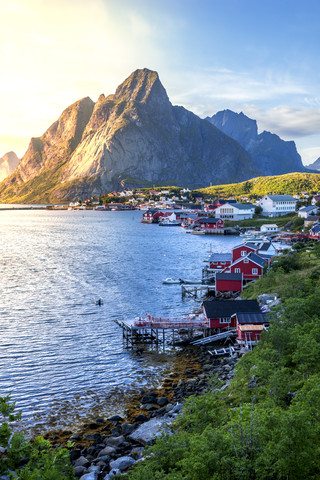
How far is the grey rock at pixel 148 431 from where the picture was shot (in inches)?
874

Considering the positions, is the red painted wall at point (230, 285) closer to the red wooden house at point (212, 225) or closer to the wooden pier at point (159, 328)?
the wooden pier at point (159, 328)

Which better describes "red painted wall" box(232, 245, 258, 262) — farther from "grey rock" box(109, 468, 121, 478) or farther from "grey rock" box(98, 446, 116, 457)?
"grey rock" box(109, 468, 121, 478)

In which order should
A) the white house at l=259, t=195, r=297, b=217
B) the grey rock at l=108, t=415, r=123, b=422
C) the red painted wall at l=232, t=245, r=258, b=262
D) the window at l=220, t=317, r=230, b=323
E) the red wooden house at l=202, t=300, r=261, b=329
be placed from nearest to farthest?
the grey rock at l=108, t=415, r=123, b=422 < the red wooden house at l=202, t=300, r=261, b=329 < the window at l=220, t=317, r=230, b=323 < the red painted wall at l=232, t=245, r=258, b=262 < the white house at l=259, t=195, r=297, b=217

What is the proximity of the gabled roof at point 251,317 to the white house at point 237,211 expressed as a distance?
124m

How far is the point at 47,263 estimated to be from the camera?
3332 inches

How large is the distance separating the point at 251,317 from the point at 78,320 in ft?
66.0

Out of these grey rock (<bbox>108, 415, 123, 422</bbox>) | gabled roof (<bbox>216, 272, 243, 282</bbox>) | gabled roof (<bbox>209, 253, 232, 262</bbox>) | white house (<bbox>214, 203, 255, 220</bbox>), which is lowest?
grey rock (<bbox>108, 415, 123, 422</bbox>)

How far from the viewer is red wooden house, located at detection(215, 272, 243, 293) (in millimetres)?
55125

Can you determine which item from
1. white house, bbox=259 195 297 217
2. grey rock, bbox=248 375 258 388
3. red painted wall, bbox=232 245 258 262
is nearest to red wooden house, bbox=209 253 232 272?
red painted wall, bbox=232 245 258 262

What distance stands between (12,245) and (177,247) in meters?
47.1

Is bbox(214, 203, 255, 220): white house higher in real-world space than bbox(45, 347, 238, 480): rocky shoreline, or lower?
higher

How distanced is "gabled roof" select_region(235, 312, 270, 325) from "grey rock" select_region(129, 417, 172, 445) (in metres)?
15.0

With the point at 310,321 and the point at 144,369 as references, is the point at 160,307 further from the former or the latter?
the point at 310,321

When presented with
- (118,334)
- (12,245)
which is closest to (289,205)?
(12,245)
